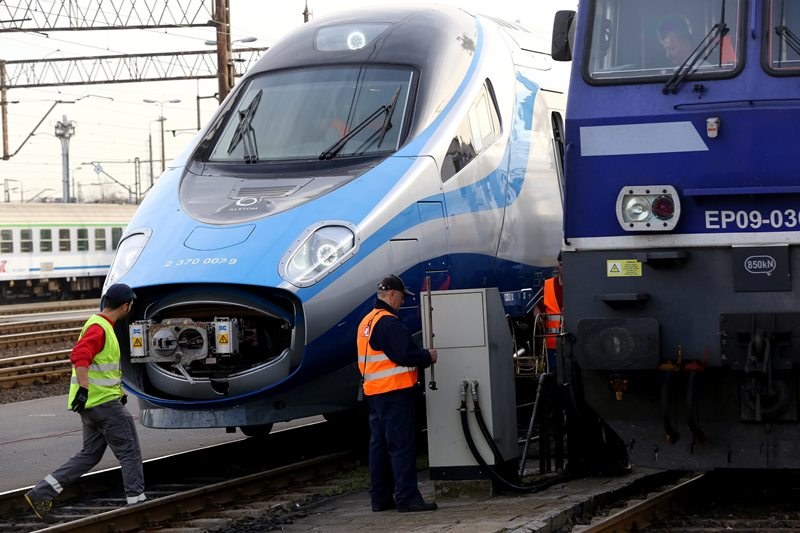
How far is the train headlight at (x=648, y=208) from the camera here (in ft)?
27.6

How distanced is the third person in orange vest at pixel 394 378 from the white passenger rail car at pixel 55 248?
134ft

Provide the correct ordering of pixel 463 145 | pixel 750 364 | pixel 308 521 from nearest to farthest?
pixel 750 364 < pixel 308 521 < pixel 463 145

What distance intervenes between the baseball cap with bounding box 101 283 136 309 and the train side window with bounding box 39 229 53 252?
4107 centimetres

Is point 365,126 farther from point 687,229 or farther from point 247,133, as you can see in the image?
point 687,229

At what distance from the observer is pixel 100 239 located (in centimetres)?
5288

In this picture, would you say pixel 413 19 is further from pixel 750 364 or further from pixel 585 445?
pixel 750 364

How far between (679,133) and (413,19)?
4561mm

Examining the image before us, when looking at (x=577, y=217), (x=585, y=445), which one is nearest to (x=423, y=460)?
(x=585, y=445)

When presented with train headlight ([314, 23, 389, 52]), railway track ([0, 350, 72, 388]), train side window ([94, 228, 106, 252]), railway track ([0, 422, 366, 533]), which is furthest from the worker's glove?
train side window ([94, 228, 106, 252])

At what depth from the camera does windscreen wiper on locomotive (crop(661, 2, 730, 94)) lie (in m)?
8.52

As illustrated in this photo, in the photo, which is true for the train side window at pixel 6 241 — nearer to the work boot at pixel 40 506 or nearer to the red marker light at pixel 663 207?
the work boot at pixel 40 506

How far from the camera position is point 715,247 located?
8312 mm

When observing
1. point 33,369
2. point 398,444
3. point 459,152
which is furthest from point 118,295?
point 33,369

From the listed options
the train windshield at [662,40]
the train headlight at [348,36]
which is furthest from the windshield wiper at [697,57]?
the train headlight at [348,36]
